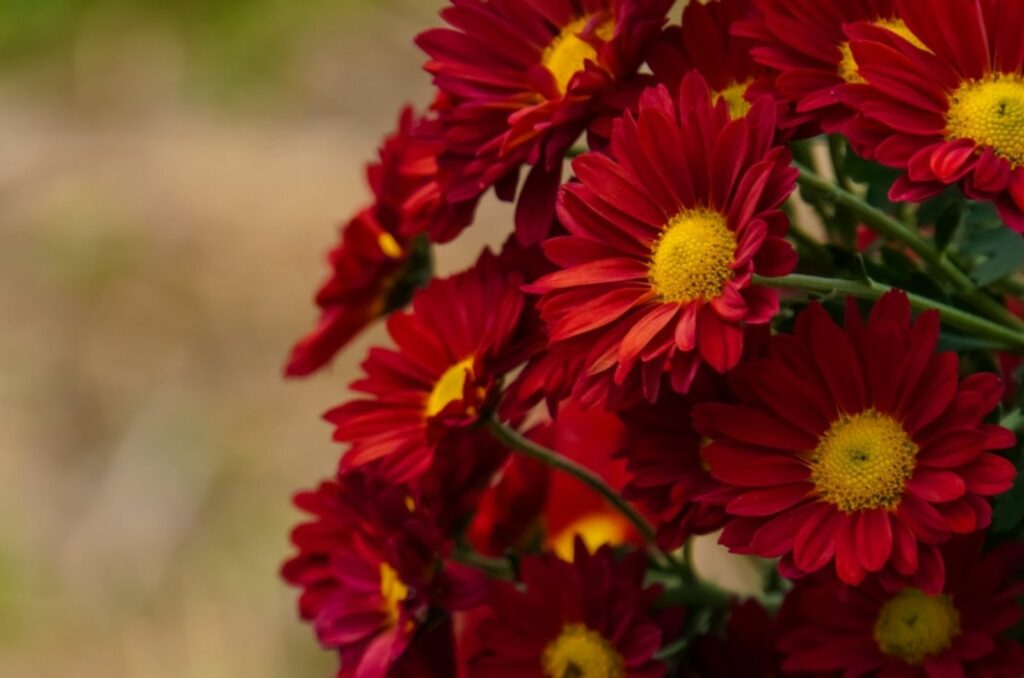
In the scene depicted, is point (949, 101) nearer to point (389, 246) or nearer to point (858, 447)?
point (858, 447)

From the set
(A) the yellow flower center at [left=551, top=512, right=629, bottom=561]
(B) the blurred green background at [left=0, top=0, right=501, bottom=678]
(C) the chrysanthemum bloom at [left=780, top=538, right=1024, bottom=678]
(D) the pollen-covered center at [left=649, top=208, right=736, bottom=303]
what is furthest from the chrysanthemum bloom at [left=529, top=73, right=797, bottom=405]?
(B) the blurred green background at [left=0, top=0, right=501, bottom=678]

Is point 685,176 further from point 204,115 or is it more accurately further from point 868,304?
point 204,115

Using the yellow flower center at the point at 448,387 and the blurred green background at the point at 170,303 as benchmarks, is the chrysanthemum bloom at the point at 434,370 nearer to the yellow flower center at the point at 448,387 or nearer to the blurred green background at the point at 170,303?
the yellow flower center at the point at 448,387

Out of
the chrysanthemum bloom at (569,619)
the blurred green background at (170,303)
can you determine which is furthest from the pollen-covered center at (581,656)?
the blurred green background at (170,303)

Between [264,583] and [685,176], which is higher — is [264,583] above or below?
above

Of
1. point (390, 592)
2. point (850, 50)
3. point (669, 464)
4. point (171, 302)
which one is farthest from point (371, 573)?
point (171, 302)

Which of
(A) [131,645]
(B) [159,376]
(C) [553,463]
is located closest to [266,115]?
(B) [159,376]
